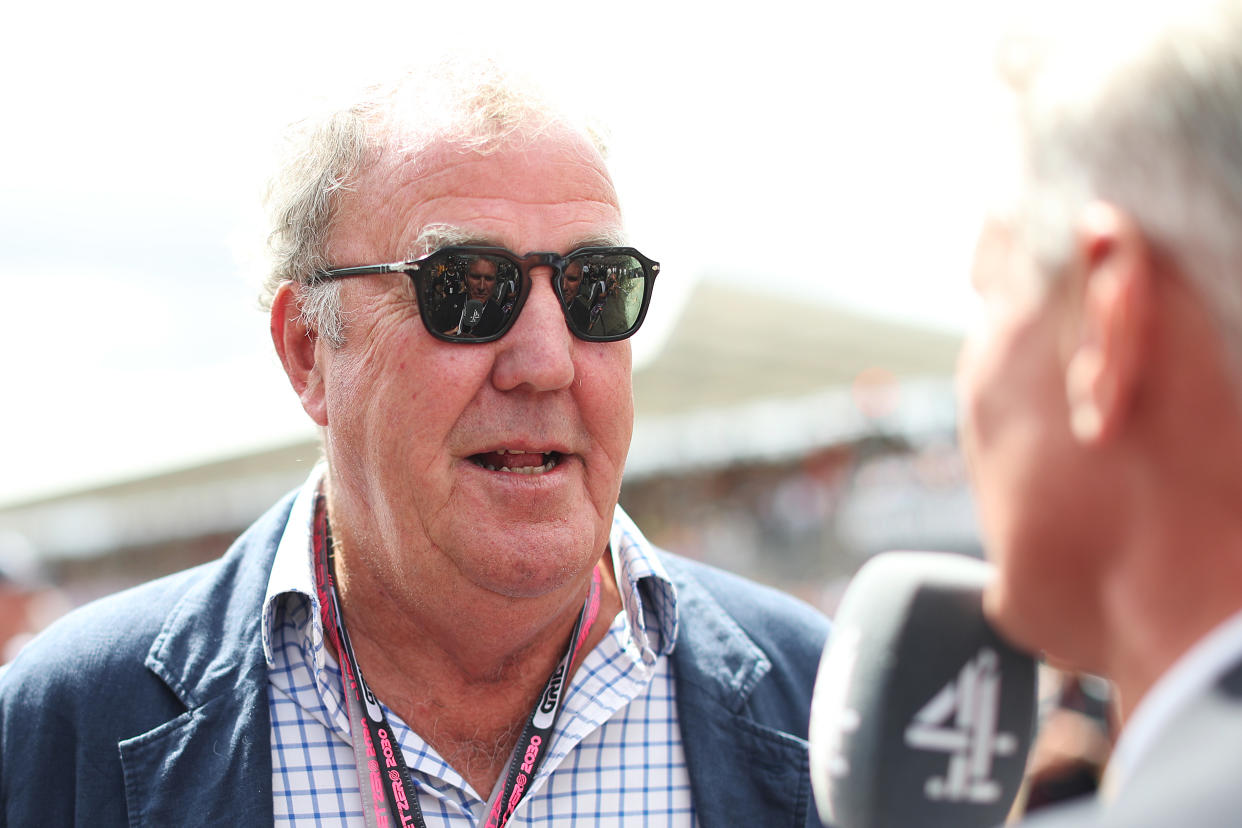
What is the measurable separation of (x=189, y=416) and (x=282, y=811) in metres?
11.0

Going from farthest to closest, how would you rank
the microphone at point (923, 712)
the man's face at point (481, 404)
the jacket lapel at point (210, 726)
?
the man's face at point (481, 404)
the jacket lapel at point (210, 726)
the microphone at point (923, 712)

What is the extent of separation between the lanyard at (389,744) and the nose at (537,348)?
53 cm

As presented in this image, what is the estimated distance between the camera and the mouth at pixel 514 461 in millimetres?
1987

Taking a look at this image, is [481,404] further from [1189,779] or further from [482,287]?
[1189,779]

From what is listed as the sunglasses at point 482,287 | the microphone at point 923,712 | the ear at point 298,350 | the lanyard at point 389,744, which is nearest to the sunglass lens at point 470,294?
the sunglasses at point 482,287

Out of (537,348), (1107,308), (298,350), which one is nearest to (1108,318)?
(1107,308)

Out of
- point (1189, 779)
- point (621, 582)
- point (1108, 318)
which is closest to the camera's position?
point (1189, 779)

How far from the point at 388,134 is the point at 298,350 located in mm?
545

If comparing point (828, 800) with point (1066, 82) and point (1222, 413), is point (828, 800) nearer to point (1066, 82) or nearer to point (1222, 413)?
point (1222, 413)

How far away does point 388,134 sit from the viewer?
2.05m

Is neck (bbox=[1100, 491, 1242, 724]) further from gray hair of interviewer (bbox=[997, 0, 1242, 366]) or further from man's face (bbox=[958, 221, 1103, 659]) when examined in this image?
gray hair of interviewer (bbox=[997, 0, 1242, 366])

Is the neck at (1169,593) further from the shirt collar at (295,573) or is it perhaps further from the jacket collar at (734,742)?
the shirt collar at (295,573)

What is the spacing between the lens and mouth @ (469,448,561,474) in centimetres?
199

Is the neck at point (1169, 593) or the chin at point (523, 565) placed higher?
the neck at point (1169, 593)
